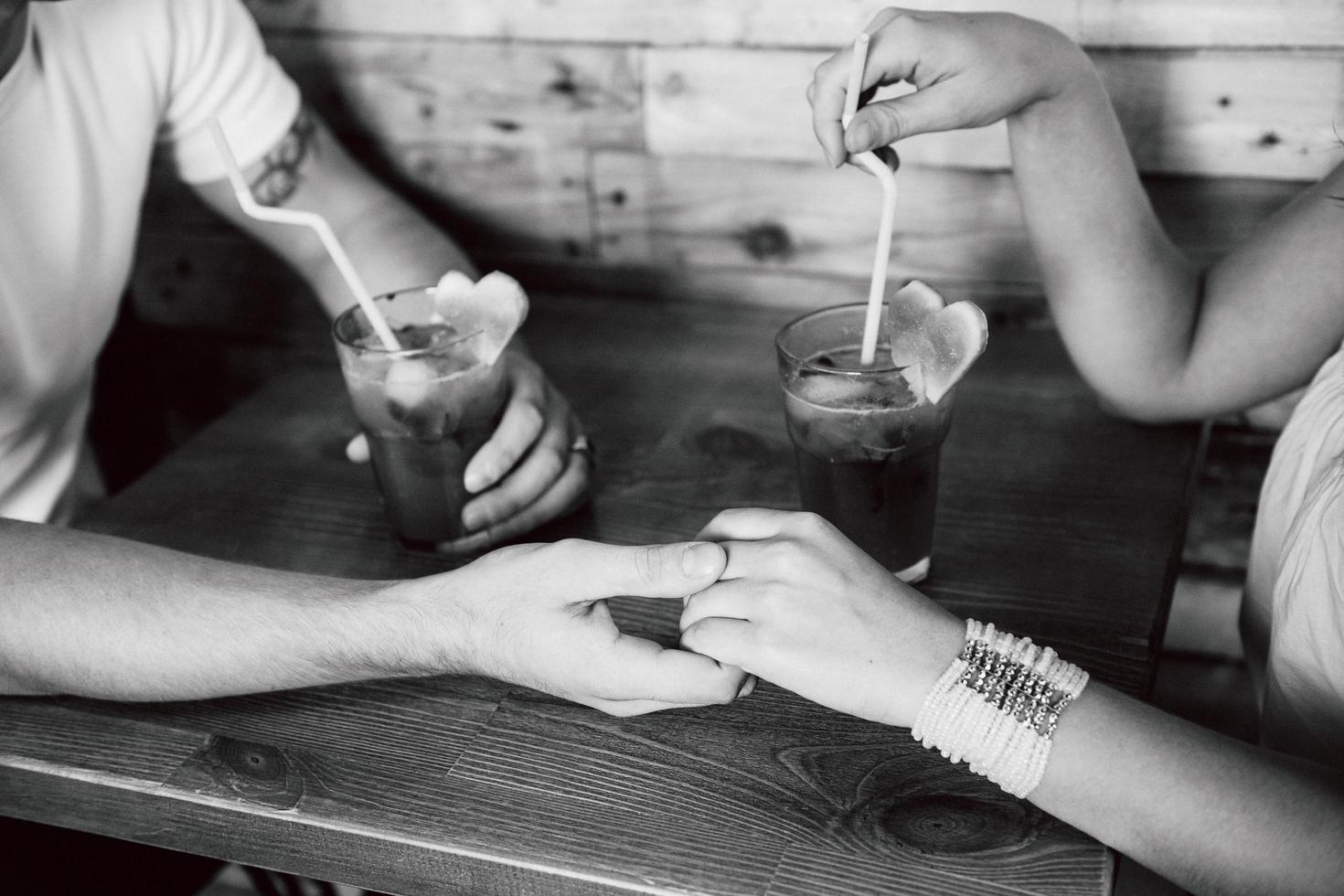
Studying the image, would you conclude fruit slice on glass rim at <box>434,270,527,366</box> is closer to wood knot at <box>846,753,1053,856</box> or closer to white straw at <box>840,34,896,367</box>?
white straw at <box>840,34,896,367</box>

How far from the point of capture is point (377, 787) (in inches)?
36.4

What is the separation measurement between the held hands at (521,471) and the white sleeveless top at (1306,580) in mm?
688

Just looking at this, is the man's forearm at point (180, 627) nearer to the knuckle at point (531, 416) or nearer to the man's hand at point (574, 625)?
the man's hand at point (574, 625)

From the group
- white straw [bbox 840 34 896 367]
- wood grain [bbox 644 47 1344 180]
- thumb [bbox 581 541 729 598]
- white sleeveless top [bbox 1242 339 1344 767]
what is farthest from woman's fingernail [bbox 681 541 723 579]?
wood grain [bbox 644 47 1344 180]

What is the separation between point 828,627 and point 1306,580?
1.37 feet

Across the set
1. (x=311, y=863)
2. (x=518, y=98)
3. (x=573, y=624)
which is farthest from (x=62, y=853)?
(x=518, y=98)

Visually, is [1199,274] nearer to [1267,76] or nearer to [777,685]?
[1267,76]

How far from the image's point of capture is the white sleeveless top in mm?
945

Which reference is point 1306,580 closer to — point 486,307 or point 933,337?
point 933,337

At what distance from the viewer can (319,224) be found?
1.11 metres

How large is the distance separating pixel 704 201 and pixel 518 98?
1.06 feet

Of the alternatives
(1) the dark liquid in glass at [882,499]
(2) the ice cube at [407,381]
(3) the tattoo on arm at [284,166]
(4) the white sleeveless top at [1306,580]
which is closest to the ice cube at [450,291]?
(2) the ice cube at [407,381]

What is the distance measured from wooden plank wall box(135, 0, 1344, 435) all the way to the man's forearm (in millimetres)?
914

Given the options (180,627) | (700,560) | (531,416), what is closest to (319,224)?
(531,416)
